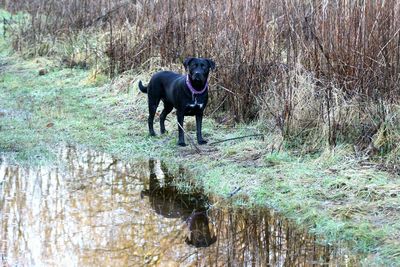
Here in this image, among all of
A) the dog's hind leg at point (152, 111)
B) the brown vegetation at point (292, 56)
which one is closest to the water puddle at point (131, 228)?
the brown vegetation at point (292, 56)

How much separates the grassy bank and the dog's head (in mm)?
802

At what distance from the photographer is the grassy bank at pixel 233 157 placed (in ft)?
15.5

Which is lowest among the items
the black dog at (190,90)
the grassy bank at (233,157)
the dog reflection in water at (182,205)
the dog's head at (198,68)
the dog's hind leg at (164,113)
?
the dog reflection in water at (182,205)

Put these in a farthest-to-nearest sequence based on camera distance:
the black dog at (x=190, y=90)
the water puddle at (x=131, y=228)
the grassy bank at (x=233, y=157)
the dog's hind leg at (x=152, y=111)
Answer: the dog's hind leg at (x=152, y=111), the black dog at (x=190, y=90), the grassy bank at (x=233, y=157), the water puddle at (x=131, y=228)

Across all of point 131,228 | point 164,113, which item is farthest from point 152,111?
point 131,228

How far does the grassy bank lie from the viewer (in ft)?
15.5

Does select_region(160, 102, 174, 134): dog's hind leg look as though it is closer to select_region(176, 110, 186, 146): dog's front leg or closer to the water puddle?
select_region(176, 110, 186, 146): dog's front leg

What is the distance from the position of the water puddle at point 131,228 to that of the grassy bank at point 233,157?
10.7 inches

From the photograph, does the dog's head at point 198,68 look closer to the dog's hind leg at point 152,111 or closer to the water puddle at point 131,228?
the dog's hind leg at point 152,111

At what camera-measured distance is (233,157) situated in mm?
6637

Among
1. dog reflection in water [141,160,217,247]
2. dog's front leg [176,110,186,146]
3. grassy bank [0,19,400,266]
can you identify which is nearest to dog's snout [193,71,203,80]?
dog's front leg [176,110,186,146]

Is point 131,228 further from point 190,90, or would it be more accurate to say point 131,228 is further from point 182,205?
point 190,90

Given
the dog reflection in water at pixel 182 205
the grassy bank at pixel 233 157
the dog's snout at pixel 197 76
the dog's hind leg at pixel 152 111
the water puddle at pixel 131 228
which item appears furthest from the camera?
the dog's hind leg at pixel 152 111

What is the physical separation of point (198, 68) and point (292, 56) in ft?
3.56
